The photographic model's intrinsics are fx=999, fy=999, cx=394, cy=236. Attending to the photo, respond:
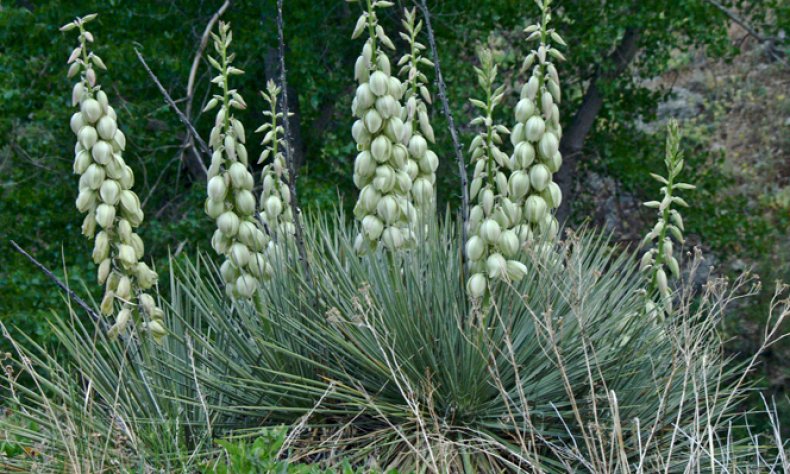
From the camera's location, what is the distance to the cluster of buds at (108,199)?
3.11 m

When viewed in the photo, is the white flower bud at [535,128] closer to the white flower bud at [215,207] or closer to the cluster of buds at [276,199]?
the cluster of buds at [276,199]

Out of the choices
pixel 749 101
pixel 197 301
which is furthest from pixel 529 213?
pixel 749 101

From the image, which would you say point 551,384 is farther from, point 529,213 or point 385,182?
point 385,182

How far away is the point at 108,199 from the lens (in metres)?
3.13

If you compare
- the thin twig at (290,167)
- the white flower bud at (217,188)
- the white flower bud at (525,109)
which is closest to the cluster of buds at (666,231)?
the white flower bud at (525,109)

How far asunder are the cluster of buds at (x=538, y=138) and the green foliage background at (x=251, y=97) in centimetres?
392

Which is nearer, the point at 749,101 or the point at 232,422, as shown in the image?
the point at 232,422

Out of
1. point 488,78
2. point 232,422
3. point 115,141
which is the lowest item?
point 232,422

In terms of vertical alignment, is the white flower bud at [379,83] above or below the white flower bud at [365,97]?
above

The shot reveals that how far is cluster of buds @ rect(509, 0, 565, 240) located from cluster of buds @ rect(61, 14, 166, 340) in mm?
1233

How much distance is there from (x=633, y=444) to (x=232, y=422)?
1253 millimetres

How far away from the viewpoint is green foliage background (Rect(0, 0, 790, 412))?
747cm

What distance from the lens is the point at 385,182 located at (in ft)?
10.5

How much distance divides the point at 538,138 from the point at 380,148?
0.50 meters
